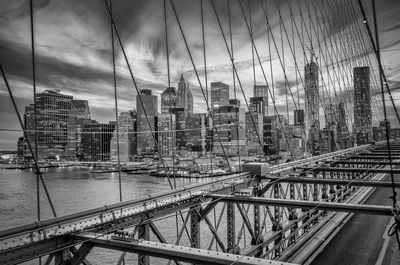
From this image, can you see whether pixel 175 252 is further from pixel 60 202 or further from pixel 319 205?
pixel 60 202

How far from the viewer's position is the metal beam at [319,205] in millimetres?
5820

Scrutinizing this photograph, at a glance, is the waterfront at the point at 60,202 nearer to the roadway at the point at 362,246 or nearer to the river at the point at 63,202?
the river at the point at 63,202

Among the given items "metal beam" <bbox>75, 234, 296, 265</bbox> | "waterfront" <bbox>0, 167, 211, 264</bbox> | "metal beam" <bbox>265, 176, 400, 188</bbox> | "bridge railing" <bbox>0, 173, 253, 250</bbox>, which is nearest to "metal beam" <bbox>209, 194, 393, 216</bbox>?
"bridge railing" <bbox>0, 173, 253, 250</bbox>

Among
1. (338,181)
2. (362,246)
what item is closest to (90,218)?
(338,181)

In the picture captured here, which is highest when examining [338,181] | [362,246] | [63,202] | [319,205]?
[338,181]

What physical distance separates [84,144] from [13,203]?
82.0m

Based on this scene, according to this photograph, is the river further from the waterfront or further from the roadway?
the roadway

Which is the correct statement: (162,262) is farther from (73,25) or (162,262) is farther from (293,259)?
(73,25)

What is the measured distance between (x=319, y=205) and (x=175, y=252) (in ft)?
13.1

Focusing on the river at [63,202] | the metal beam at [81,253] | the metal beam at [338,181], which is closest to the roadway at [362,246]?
the metal beam at [338,181]

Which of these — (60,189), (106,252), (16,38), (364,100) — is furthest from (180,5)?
(364,100)

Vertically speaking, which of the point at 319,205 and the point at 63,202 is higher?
the point at 319,205

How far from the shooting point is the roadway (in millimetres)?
11117

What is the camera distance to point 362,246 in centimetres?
1253
